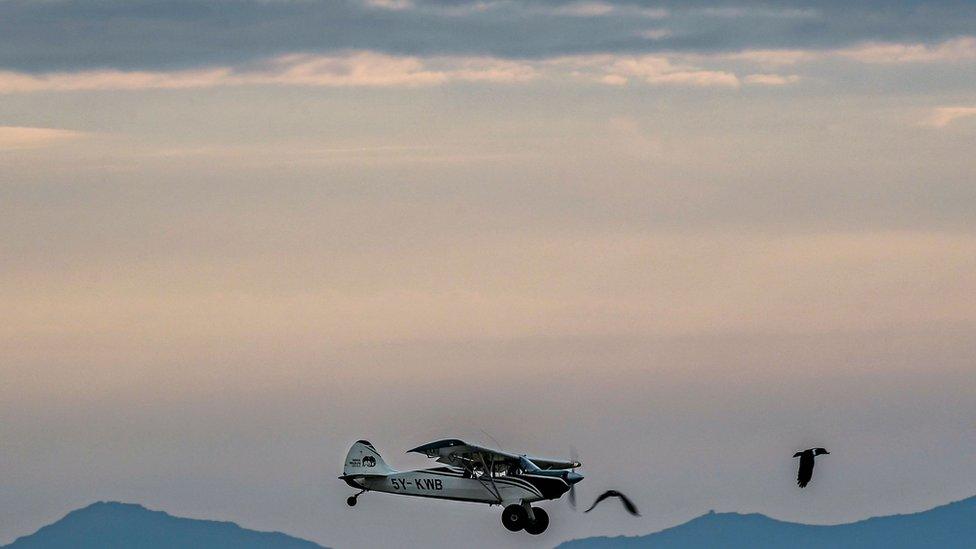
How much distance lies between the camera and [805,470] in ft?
469

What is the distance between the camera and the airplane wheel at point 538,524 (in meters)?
152

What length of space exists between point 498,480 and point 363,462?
1234cm

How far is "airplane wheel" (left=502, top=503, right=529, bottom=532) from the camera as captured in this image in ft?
496

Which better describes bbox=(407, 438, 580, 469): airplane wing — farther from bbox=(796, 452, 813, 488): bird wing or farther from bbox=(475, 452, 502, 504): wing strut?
bbox=(796, 452, 813, 488): bird wing

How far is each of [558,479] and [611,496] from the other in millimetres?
3613

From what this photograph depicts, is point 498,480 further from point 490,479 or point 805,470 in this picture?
point 805,470

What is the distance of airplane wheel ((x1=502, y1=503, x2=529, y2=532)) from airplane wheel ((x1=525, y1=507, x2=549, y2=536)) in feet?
1.63

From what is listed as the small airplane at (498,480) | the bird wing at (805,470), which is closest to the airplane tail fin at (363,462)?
the small airplane at (498,480)

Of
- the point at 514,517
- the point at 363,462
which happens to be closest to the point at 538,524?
the point at 514,517

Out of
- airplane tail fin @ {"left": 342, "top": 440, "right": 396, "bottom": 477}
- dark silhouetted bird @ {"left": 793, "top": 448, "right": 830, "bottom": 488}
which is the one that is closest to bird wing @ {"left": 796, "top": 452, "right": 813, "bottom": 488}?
dark silhouetted bird @ {"left": 793, "top": 448, "right": 830, "bottom": 488}

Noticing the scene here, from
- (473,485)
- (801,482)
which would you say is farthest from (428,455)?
(801,482)

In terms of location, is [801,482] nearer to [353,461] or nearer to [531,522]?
[531,522]

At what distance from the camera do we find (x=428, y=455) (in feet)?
501

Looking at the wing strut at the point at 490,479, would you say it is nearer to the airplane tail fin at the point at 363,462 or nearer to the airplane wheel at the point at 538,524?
the airplane wheel at the point at 538,524
